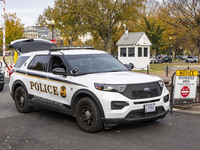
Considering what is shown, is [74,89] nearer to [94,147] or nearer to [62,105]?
[62,105]

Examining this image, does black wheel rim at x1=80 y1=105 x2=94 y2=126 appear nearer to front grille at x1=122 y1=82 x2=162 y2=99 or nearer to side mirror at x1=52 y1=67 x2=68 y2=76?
front grille at x1=122 y1=82 x2=162 y2=99

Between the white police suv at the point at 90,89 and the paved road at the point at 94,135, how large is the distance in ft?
1.12

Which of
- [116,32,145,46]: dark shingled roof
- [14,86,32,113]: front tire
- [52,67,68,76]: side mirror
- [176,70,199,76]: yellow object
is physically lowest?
[14,86,32,113]: front tire

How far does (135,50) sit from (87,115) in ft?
73.9

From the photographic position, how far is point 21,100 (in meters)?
8.27

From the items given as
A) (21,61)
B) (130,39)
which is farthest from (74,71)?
(130,39)

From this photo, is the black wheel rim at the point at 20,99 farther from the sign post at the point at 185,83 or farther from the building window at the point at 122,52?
the building window at the point at 122,52

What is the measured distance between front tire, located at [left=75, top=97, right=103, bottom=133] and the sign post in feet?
10.9

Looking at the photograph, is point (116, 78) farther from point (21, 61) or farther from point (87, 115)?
point (21, 61)

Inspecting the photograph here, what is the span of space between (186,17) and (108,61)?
40017mm

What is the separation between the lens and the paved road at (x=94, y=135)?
17.1 ft

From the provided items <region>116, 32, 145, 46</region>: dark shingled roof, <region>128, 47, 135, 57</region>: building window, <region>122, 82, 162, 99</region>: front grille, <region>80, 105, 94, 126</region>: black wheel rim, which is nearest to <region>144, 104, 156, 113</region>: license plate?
<region>122, 82, 162, 99</region>: front grille

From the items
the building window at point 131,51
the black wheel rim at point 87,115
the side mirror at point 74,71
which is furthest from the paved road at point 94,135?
the building window at point 131,51

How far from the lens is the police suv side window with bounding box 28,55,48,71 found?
760cm
